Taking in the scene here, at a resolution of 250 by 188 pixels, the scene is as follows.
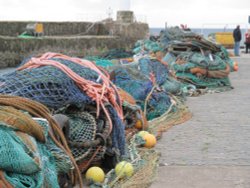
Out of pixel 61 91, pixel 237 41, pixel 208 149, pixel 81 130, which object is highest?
pixel 61 91

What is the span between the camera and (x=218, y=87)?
Answer: 11.5m

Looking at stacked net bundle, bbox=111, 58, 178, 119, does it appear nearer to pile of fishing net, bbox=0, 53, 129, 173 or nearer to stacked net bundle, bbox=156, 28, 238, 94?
pile of fishing net, bbox=0, 53, 129, 173

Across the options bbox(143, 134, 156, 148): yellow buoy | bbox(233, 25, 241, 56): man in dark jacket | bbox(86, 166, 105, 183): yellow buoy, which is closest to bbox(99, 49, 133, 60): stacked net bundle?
bbox(143, 134, 156, 148): yellow buoy

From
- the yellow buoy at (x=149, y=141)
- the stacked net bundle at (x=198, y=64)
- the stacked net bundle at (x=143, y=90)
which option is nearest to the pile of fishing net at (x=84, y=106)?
the yellow buoy at (x=149, y=141)

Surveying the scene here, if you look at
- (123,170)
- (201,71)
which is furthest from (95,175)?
(201,71)

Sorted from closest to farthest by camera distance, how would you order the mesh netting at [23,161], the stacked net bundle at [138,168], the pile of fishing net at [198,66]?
the mesh netting at [23,161], the stacked net bundle at [138,168], the pile of fishing net at [198,66]

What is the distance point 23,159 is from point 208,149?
3.25 meters

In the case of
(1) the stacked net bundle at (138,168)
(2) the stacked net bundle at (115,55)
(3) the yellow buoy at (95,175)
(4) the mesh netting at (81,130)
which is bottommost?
(1) the stacked net bundle at (138,168)

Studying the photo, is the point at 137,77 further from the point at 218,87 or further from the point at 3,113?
the point at 3,113

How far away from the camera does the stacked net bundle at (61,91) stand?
4.83 m

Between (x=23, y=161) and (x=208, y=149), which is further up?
(x=23, y=161)

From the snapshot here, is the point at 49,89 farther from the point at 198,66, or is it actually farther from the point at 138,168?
the point at 198,66

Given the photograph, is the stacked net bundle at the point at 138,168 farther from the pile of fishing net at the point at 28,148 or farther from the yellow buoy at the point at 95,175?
the pile of fishing net at the point at 28,148

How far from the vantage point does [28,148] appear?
11.2 ft
